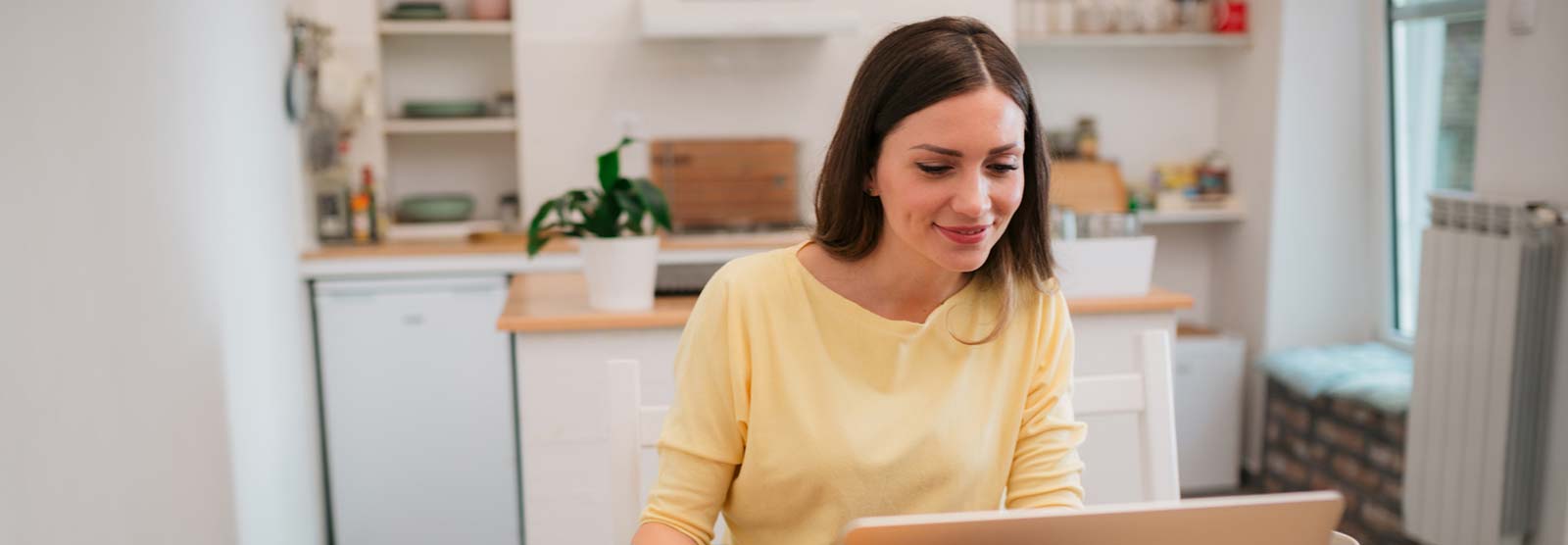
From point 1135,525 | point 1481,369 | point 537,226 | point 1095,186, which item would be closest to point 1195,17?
point 1095,186

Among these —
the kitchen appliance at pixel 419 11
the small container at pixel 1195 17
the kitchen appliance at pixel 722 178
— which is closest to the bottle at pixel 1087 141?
the small container at pixel 1195 17

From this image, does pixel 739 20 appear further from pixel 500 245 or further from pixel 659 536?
pixel 659 536

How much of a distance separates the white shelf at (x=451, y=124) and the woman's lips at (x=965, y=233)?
118 inches

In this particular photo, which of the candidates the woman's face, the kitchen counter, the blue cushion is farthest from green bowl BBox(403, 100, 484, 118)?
the woman's face

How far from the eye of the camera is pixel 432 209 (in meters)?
3.97

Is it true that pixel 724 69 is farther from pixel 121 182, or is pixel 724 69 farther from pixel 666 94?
pixel 121 182

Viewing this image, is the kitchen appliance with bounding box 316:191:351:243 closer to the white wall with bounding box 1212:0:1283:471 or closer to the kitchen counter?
the kitchen counter

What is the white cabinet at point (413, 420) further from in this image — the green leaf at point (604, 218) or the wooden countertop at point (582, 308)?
the green leaf at point (604, 218)

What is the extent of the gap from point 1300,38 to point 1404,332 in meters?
0.98

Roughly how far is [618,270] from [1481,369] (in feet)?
6.24

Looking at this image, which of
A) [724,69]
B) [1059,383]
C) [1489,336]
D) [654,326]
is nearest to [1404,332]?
[1489,336]

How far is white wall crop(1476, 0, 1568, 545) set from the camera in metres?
2.64

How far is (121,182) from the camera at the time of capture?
6.66 feet

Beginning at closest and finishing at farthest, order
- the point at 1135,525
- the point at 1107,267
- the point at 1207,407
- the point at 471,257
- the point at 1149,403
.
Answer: the point at 1135,525 < the point at 1149,403 < the point at 1107,267 < the point at 471,257 < the point at 1207,407
